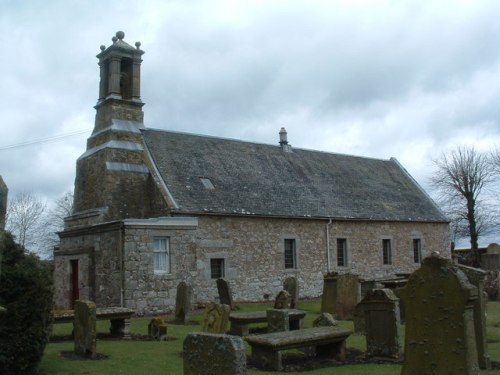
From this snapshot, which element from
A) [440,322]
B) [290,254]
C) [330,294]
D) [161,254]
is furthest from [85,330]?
[290,254]

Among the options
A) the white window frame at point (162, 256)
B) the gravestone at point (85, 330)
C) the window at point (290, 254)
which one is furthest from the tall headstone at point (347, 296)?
the window at point (290, 254)

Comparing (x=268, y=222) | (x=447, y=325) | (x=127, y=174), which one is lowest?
(x=447, y=325)

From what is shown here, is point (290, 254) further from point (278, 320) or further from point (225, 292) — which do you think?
point (278, 320)

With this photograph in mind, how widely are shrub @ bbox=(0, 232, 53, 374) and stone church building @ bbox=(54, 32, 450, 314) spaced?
9.68 meters

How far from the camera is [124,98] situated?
24.9m

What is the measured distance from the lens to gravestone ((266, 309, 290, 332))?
11.6 meters

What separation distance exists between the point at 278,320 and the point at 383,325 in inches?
94.4

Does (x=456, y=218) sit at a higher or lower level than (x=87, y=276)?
higher

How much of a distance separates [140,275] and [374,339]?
10868 mm

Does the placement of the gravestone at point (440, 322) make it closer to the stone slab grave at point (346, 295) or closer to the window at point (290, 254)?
the stone slab grave at point (346, 295)

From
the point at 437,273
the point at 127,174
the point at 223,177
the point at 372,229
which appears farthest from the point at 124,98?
the point at 437,273

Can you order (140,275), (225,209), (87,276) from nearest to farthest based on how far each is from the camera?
(140,275) < (87,276) < (225,209)

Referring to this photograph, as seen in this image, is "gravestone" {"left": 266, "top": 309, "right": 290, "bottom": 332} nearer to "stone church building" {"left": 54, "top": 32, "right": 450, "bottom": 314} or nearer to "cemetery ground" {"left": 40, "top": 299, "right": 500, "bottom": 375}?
"cemetery ground" {"left": 40, "top": 299, "right": 500, "bottom": 375}

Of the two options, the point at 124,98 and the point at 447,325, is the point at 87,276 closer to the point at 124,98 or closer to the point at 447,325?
the point at 124,98
